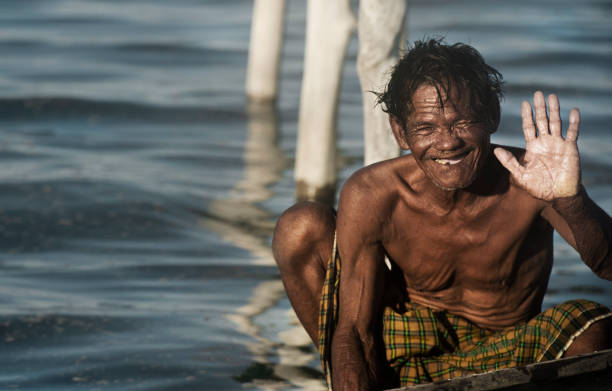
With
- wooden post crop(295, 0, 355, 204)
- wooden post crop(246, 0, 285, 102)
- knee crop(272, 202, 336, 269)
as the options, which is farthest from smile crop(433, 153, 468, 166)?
wooden post crop(246, 0, 285, 102)

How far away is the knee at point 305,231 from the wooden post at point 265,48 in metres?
6.18

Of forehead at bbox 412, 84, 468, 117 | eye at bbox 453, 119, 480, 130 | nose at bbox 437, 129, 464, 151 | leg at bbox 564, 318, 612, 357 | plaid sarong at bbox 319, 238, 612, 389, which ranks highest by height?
forehead at bbox 412, 84, 468, 117

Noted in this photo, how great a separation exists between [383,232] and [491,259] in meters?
0.37

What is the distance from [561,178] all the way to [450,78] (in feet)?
1.51

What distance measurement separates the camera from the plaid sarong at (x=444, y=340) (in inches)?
132

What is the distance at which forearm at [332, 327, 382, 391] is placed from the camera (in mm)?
3400

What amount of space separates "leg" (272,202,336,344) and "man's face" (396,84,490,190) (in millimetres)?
450

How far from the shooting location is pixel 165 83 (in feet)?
36.1

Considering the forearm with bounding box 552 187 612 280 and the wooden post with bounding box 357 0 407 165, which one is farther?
the wooden post with bounding box 357 0 407 165

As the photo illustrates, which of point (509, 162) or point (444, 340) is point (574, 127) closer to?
point (509, 162)

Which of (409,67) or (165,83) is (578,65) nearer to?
(165,83)

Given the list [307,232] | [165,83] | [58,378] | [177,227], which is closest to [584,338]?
[307,232]

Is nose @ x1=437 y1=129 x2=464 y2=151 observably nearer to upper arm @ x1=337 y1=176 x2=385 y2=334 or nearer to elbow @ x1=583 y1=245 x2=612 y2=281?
upper arm @ x1=337 y1=176 x2=385 y2=334

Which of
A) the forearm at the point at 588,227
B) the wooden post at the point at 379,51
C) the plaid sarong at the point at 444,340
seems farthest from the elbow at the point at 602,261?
the wooden post at the point at 379,51
